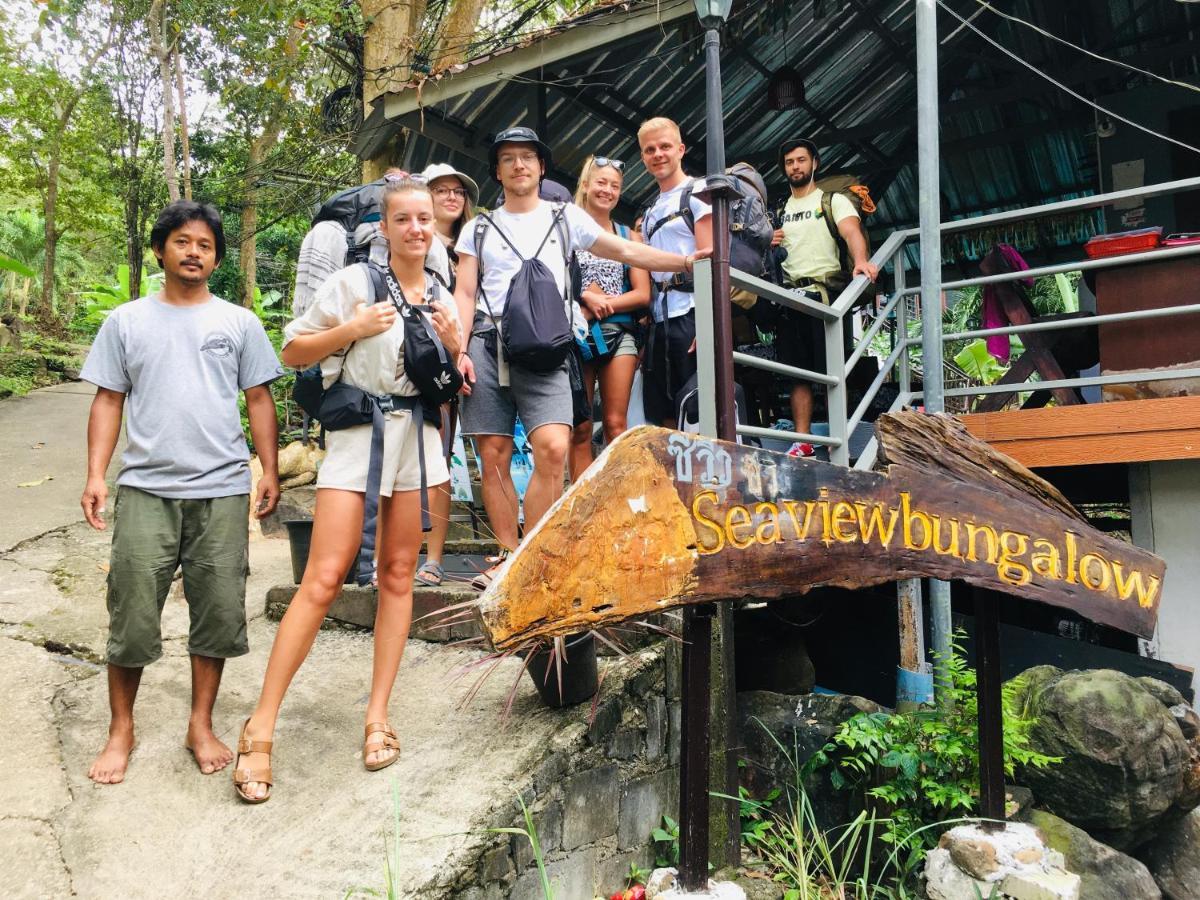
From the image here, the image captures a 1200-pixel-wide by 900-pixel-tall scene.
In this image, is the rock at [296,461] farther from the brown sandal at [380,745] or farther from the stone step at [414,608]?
the brown sandal at [380,745]

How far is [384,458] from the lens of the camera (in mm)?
2756

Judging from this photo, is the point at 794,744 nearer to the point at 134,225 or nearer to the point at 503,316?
the point at 503,316

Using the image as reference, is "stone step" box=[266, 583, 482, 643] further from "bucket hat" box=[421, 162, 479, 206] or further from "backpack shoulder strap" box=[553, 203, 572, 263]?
"bucket hat" box=[421, 162, 479, 206]

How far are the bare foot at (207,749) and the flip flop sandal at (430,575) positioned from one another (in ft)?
3.69

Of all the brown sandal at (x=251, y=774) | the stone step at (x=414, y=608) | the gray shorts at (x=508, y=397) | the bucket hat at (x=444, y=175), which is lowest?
the brown sandal at (x=251, y=774)

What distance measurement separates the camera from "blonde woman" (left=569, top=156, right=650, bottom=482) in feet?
12.2

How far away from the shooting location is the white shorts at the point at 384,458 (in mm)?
2730

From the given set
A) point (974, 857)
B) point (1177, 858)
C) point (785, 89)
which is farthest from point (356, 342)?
point (785, 89)

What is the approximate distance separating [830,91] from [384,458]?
594 centimetres

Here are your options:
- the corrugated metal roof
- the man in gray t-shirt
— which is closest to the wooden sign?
the man in gray t-shirt

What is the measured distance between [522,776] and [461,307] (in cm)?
166

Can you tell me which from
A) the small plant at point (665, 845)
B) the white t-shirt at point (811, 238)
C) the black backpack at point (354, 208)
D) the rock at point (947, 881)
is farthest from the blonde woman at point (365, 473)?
the white t-shirt at point (811, 238)

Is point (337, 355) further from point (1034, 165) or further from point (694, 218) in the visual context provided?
point (1034, 165)

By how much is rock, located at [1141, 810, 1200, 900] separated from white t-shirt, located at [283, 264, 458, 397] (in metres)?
4.16
